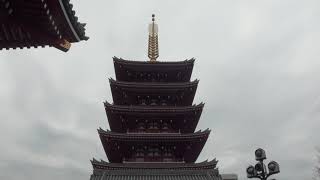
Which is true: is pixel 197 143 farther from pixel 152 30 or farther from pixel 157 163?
pixel 152 30

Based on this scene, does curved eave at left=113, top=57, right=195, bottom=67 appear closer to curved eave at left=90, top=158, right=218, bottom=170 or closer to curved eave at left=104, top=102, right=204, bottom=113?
curved eave at left=104, top=102, right=204, bottom=113

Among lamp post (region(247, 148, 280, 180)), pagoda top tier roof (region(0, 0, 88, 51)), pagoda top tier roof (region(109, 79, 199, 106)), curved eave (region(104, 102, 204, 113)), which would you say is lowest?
lamp post (region(247, 148, 280, 180))

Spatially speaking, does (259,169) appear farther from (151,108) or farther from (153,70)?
(153,70)

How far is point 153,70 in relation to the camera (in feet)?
101

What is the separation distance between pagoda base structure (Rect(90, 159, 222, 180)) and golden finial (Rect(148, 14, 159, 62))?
1227 centimetres

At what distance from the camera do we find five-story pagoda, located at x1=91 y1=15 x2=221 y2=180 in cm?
2427

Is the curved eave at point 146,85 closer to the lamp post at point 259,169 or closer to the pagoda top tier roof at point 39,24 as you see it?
the lamp post at point 259,169

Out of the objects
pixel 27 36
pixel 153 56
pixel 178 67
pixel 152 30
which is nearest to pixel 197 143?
pixel 178 67

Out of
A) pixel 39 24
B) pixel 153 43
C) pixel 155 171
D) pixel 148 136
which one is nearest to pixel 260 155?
pixel 39 24

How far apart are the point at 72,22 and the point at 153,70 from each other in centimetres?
2278

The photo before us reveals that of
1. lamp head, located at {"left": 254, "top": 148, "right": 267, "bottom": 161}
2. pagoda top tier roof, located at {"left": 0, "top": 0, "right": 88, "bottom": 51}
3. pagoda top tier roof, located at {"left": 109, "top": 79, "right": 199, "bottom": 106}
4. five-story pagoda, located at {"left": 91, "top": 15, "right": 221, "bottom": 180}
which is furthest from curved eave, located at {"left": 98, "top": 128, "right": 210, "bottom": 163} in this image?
pagoda top tier roof, located at {"left": 0, "top": 0, "right": 88, "bottom": 51}

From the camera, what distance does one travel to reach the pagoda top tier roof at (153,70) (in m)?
30.4

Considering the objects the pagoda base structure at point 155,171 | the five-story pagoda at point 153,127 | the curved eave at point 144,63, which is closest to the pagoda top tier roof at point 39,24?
the five-story pagoda at point 153,127

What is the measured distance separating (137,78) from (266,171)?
22499 millimetres
